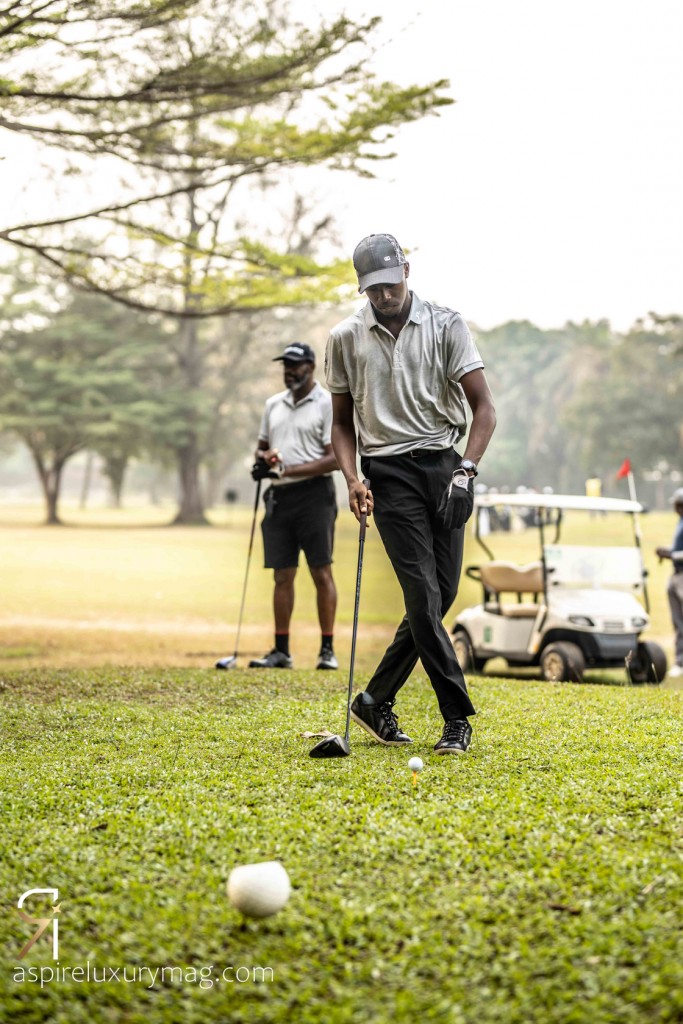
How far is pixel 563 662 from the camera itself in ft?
31.7

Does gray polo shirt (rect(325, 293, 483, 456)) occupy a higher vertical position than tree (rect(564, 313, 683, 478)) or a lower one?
lower

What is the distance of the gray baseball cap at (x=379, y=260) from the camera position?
479 centimetres

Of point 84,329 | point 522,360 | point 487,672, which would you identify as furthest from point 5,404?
point 487,672

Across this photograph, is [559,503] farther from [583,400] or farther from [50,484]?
[583,400]

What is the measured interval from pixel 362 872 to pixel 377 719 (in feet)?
5.74

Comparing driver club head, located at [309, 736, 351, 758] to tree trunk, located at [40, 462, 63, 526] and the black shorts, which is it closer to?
the black shorts

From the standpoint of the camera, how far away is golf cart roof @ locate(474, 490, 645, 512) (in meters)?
10.3

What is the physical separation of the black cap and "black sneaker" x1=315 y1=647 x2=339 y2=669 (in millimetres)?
2103

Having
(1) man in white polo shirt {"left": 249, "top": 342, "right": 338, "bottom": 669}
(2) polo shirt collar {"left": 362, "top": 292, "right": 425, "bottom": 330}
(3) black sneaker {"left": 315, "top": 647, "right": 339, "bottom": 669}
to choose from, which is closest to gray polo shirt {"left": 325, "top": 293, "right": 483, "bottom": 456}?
(2) polo shirt collar {"left": 362, "top": 292, "right": 425, "bottom": 330}

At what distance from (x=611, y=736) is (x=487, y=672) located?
20.2 feet

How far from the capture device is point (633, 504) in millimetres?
10188

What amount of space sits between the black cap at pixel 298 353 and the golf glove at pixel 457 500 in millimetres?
3689

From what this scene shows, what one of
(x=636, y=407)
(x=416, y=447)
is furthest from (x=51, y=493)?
(x=416, y=447)
